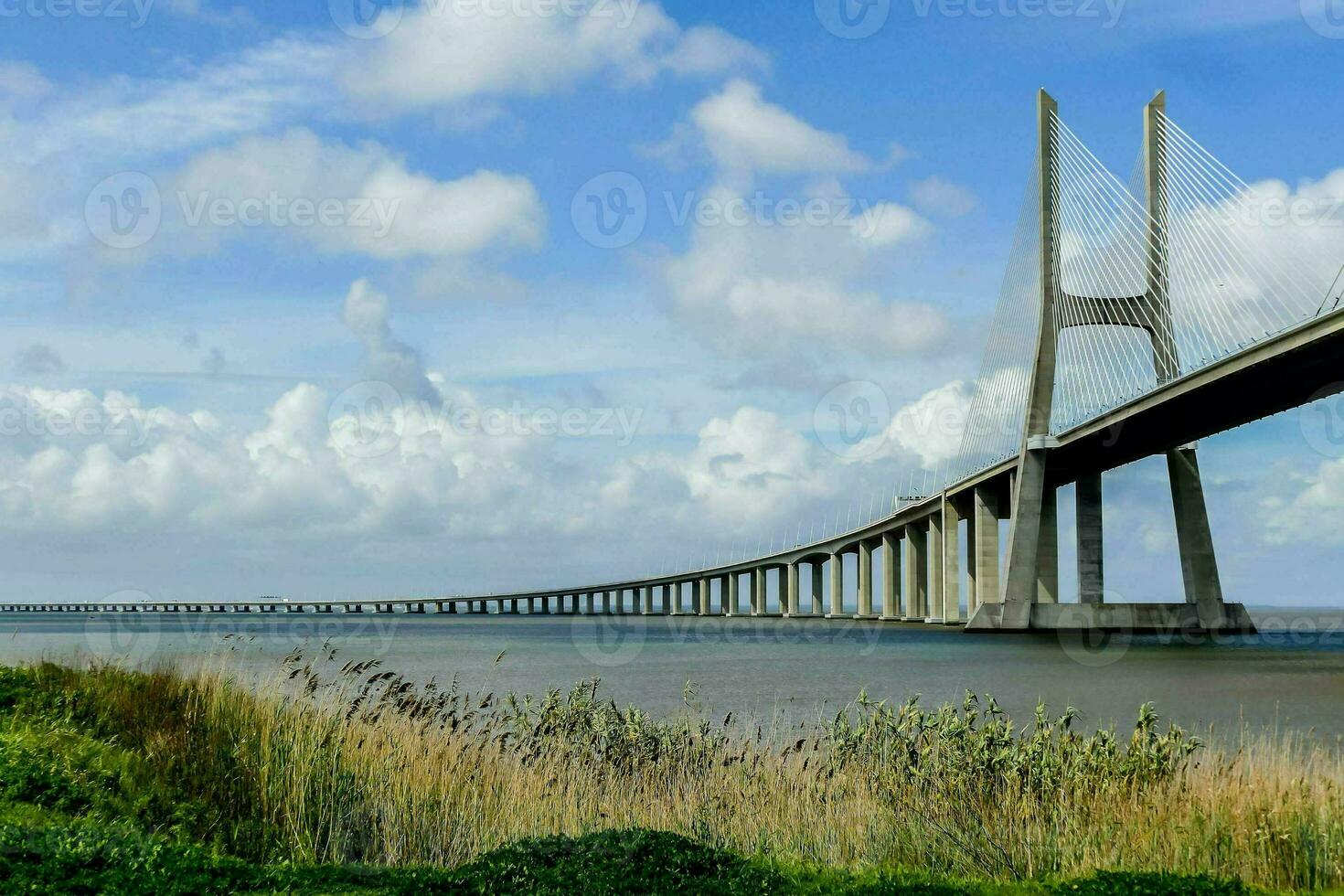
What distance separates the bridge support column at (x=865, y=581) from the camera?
4195 inches

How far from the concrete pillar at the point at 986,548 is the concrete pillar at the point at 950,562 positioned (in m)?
4.29

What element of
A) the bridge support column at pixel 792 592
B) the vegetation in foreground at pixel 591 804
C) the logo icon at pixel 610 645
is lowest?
the logo icon at pixel 610 645

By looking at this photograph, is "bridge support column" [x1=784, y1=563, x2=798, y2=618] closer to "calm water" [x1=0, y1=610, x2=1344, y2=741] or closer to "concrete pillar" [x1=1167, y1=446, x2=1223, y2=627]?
"calm water" [x1=0, y1=610, x2=1344, y2=741]

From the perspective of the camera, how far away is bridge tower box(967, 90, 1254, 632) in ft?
208

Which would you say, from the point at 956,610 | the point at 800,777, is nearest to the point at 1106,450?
the point at 956,610

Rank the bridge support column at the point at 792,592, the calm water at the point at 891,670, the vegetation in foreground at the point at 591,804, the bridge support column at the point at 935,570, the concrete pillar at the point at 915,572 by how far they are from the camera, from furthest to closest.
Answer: the bridge support column at the point at 792,592, the concrete pillar at the point at 915,572, the bridge support column at the point at 935,570, the calm water at the point at 891,670, the vegetation in foreground at the point at 591,804

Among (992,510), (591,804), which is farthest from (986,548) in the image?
(591,804)

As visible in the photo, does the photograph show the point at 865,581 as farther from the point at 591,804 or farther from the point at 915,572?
the point at 591,804

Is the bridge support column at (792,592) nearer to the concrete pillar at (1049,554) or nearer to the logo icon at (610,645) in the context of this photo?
the logo icon at (610,645)

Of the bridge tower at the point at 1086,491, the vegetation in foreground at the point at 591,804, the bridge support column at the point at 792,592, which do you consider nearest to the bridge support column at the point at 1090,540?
the bridge tower at the point at 1086,491

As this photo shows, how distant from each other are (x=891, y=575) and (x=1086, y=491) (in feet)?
111

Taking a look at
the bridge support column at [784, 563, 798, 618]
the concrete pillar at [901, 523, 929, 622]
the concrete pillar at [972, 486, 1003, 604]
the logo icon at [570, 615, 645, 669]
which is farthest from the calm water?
the bridge support column at [784, 563, 798, 618]

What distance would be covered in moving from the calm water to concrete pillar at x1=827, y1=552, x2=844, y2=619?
986 inches

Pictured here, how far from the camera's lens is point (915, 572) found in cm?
9638
